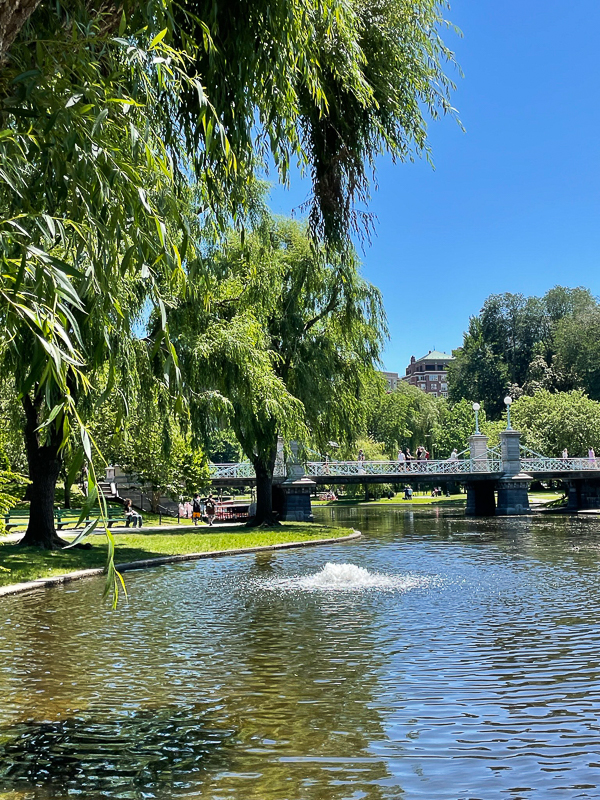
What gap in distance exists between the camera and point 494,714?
7785 millimetres

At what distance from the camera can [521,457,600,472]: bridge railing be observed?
5812 centimetres

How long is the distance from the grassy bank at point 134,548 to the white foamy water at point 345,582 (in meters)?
4.77

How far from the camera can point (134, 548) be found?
79.4 feet

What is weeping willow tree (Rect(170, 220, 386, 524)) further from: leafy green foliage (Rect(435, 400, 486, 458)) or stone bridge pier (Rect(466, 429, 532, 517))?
leafy green foliage (Rect(435, 400, 486, 458))

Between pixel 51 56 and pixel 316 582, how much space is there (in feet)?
47.3

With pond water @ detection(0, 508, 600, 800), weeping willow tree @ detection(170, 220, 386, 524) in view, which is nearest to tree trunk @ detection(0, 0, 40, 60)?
pond water @ detection(0, 508, 600, 800)

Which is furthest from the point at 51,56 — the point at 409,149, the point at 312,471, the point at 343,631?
the point at 312,471

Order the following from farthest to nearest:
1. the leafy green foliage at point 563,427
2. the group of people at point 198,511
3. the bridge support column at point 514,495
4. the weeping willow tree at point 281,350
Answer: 1. the leafy green foliage at point 563,427
2. the bridge support column at point 514,495
3. the group of people at point 198,511
4. the weeping willow tree at point 281,350

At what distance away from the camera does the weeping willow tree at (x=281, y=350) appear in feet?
77.4

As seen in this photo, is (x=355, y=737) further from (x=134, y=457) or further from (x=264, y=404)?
(x=134, y=457)

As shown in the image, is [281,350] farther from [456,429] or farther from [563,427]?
[456,429]

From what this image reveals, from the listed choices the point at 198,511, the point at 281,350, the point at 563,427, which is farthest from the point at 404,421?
the point at 281,350

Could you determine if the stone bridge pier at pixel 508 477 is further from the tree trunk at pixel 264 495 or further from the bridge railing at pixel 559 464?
the tree trunk at pixel 264 495

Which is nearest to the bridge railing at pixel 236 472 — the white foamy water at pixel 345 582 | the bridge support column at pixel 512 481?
the bridge support column at pixel 512 481
